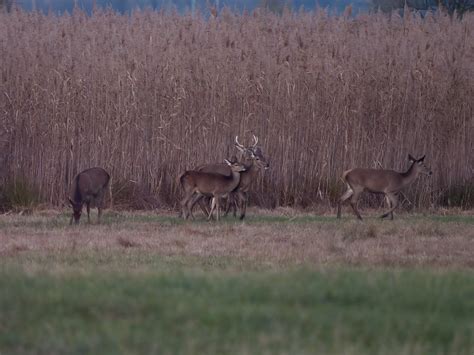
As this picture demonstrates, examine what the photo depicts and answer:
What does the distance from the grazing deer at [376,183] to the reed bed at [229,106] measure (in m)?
1.26

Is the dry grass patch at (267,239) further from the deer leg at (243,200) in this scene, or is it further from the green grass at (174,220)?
the deer leg at (243,200)

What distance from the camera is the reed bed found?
1661 cm

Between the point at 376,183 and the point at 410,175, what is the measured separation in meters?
0.69

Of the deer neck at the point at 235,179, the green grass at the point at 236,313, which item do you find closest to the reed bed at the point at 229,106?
the deer neck at the point at 235,179

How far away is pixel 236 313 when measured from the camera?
6.14m

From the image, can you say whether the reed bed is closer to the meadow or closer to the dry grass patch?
the meadow

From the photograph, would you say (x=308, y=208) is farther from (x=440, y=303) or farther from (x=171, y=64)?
(x=440, y=303)

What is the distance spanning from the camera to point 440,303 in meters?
6.67

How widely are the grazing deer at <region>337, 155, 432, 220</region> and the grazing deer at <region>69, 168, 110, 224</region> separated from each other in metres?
3.59

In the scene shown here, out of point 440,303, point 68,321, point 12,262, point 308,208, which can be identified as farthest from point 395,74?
point 68,321

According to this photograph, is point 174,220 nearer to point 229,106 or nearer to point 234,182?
point 234,182

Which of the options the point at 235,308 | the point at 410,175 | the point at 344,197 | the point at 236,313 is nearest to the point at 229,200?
the point at 344,197

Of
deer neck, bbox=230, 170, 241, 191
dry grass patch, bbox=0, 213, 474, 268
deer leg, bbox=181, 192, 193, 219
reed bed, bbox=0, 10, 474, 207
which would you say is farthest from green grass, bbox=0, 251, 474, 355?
reed bed, bbox=0, 10, 474, 207

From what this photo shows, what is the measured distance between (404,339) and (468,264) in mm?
4624
